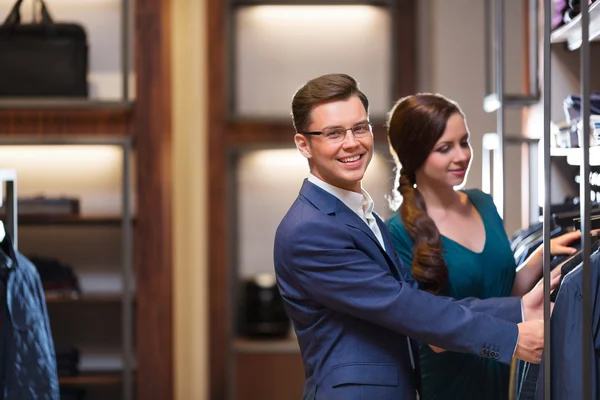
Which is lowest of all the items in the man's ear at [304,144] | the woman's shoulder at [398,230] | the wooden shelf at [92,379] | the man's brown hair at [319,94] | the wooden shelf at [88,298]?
the wooden shelf at [92,379]

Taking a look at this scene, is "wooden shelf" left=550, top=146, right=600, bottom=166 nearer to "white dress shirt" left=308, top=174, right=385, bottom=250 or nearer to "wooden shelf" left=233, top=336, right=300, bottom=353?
"white dress shirt" left=308, top=174, right=385, bottom=250

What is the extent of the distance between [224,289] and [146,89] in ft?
4.11

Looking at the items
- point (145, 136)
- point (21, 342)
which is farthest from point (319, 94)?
point (145, 136)

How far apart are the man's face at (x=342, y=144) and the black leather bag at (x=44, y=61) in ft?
9.64

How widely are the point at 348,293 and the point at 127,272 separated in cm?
289

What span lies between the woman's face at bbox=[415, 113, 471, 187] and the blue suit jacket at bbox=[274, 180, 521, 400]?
0.42m

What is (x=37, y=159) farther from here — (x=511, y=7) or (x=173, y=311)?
(x=511, y=7)

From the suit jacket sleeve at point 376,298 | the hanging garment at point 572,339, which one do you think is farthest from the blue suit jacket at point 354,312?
the hanging garment at point 572,339

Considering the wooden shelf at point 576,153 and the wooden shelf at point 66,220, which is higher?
the wooden shelf at point 576,153

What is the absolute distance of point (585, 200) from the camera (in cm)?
192

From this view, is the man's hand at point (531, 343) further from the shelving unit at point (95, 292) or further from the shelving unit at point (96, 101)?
the shelving unit at point (96, 101)

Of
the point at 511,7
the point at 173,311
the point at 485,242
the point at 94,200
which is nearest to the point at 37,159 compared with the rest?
the point at 94,200

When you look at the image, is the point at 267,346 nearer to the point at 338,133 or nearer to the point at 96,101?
the point at 96,101

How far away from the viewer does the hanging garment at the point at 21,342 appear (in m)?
2.57
